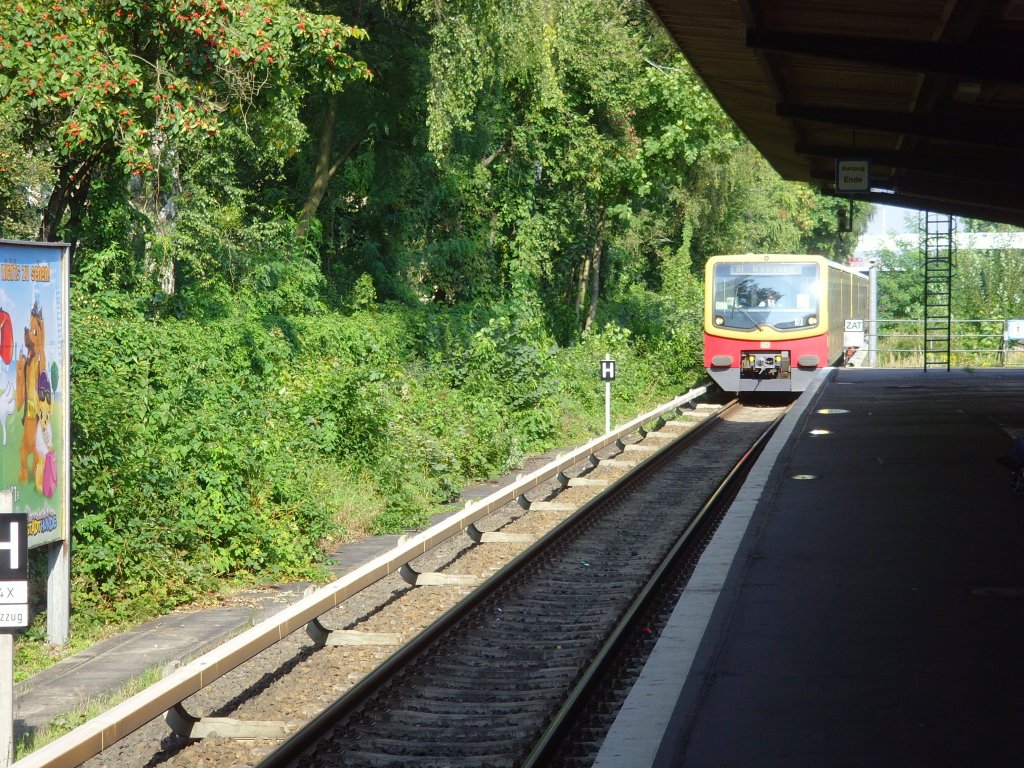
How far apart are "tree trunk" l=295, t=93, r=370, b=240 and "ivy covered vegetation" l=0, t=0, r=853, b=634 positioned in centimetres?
8

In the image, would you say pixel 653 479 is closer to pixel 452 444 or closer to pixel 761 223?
pixel 452 444

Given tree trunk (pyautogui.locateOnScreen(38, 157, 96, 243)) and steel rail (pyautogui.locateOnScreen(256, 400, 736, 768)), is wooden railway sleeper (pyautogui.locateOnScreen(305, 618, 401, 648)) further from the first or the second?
tree trunk (pyautogui.locateOnScreen(38, 157, 96, 243))

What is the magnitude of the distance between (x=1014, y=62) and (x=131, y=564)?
895 cm

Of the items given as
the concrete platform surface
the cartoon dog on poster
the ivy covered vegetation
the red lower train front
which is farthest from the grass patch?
the red lower train front

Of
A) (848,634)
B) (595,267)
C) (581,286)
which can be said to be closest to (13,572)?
(848,634)

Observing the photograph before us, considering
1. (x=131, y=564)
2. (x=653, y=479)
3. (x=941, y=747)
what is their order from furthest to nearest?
1. (x=653, y=479)
2. (x=131, y=564)
3. (x=941, y=747)

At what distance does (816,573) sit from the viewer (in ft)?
31.2

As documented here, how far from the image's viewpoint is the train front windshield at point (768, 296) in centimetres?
2844

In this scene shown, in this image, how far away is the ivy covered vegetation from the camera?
11727 mm

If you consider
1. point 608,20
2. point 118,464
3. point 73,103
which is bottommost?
point 118,464

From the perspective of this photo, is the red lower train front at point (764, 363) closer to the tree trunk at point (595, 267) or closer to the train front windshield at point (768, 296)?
the train front windshield at point (768, 296)

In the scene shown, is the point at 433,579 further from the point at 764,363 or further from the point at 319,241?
the point at 764,363

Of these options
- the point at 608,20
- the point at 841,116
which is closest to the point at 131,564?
the point at 841,116

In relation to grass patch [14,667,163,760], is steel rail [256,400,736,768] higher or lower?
higher
